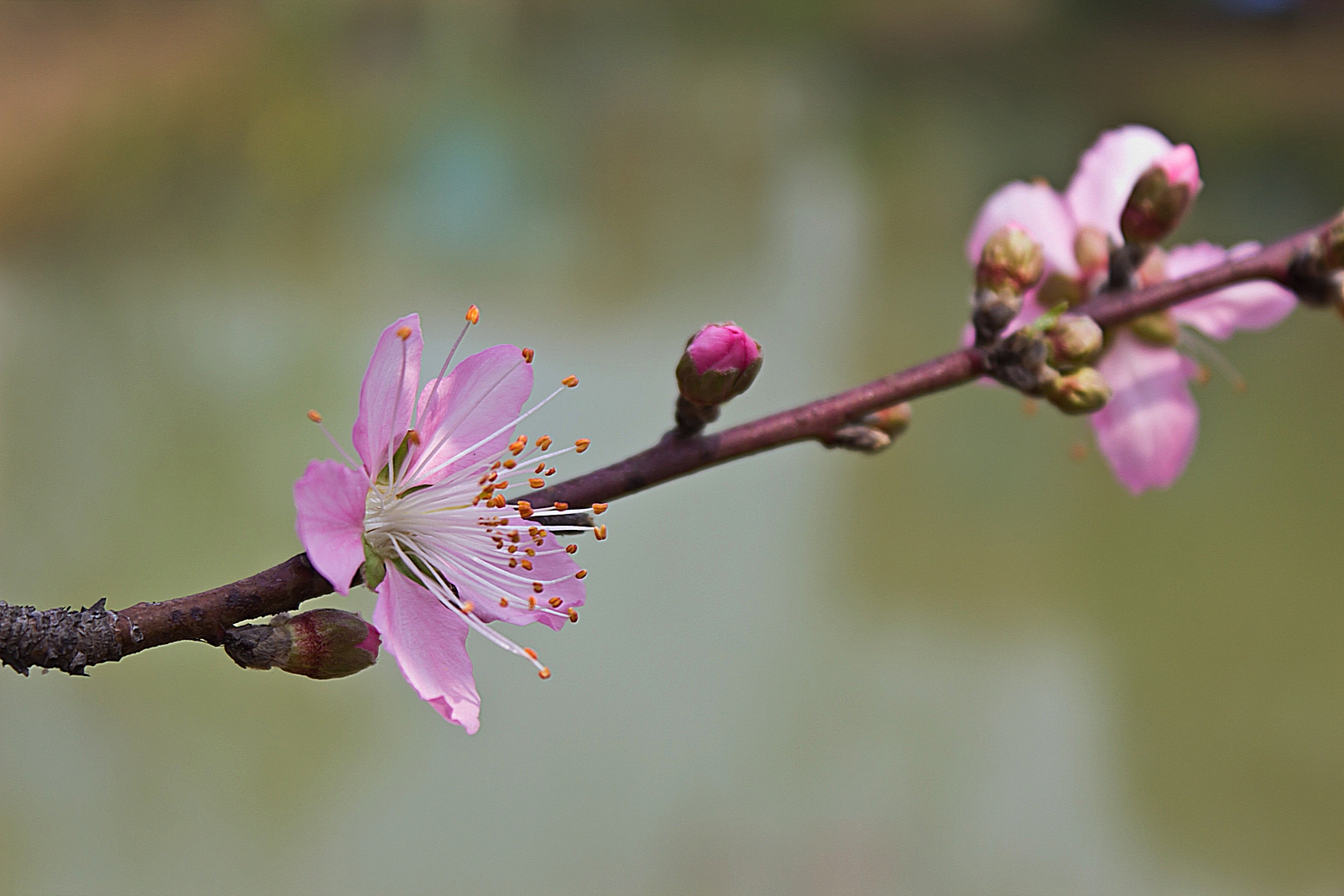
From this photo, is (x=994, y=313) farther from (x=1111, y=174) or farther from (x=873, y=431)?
(x=1111, y=174)

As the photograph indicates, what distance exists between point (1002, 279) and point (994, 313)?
2 cm

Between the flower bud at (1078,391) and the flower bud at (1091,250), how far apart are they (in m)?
0.14

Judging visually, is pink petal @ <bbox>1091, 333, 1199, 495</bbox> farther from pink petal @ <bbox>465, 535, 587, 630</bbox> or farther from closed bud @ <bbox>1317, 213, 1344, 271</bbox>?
pink petal @ <bbox>465, 535, 587, 630</bbox>

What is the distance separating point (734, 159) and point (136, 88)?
189 centimetres

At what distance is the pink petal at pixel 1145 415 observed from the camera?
482mm

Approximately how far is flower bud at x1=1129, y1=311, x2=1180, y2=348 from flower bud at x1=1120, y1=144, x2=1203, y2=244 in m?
0.06

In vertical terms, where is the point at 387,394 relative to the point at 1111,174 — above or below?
below

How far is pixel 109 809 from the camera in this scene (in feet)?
6.27

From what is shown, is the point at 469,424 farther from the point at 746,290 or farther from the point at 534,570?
the point at 746,290

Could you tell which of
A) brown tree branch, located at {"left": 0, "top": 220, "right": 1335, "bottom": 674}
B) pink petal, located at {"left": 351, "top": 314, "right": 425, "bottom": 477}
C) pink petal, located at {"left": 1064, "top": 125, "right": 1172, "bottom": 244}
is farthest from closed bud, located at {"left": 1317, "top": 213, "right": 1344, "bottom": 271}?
pink petal, located at {"left": 351, "top": 314, "right": 425, "bottom": 477}

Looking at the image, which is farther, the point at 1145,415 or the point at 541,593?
the point at 1145,415

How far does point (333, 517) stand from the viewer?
27 centimetres

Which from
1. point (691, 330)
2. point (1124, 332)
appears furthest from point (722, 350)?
point (691, 330)

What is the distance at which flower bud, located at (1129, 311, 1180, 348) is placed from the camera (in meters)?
0.47
